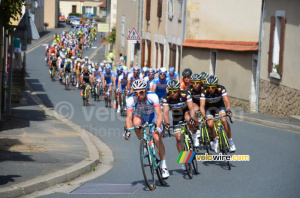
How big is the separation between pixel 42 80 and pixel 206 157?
3148 centimetres

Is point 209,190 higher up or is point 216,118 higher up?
point 216,118

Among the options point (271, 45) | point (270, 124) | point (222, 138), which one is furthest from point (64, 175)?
point (271, 45)

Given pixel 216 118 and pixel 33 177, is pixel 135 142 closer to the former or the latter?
pixel 216 118

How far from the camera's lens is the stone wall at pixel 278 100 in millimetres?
22395

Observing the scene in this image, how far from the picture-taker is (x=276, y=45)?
25016 mm

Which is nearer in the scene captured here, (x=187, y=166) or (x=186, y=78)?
(x=187, y=166)

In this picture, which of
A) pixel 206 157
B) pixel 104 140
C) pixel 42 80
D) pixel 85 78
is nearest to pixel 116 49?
pixel 42 80

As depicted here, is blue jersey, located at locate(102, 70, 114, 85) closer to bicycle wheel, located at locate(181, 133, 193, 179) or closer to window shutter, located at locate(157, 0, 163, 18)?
window shutter, located at locate(157, 0, 163, 18)

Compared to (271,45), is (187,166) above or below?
below

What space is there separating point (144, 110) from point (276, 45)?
49.1 ft

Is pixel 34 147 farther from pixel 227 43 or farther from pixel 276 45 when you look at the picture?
pixel 227 43

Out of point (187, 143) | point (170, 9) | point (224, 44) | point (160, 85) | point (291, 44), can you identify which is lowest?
point (187, 143)

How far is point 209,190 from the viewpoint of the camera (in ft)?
34.7

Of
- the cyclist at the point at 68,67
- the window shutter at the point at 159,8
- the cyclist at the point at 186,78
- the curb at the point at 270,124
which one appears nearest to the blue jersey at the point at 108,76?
the curb at the point at 270,124
